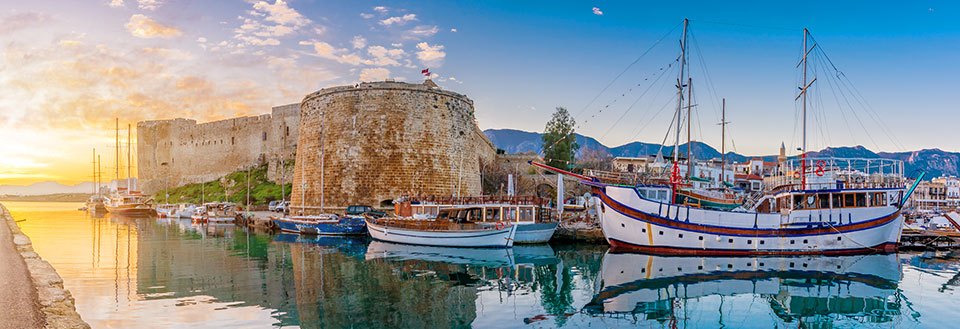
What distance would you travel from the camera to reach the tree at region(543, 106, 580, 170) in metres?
44.9

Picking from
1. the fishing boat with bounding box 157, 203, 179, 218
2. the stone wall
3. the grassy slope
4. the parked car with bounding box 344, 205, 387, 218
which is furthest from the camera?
the stone wall

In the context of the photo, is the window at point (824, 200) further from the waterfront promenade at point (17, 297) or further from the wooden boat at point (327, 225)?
the waterfront promenade at point (17, 297)

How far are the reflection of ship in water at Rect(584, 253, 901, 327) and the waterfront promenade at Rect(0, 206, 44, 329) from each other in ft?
28.7

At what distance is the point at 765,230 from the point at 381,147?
56.6 ft

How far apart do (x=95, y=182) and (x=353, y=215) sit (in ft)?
192

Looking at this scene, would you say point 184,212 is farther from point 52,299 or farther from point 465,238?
point 52,299

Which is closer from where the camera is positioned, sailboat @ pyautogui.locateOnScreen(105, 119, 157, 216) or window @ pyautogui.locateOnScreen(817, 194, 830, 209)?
window @ pyautogui.locateOnScreen(817, 194, 830, 209)

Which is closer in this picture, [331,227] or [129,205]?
[331,227]

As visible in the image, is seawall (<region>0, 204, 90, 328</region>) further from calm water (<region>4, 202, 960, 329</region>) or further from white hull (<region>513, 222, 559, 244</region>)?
white hull (<region>513, 222, 559, 244</region>)

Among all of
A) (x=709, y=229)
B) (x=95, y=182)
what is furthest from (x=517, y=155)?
(x=95, y=182)

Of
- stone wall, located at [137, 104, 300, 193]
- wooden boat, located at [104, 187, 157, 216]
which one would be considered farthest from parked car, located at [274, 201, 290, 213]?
wooden boat, located at [104, 187, 157, 216]

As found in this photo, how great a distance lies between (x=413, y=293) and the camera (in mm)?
12648

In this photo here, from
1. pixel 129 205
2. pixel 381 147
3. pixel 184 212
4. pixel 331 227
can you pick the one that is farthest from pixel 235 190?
pixel 331 227

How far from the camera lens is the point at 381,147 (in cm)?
2927
